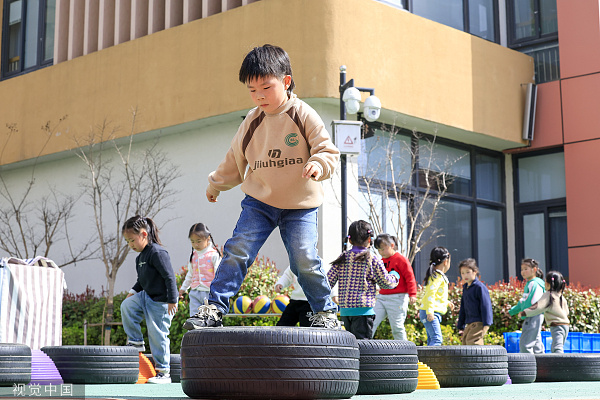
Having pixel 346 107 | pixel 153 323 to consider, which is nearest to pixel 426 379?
pixel 153 323

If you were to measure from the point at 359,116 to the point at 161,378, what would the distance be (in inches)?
352

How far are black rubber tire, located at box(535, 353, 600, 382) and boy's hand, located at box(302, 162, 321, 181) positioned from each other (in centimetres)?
517

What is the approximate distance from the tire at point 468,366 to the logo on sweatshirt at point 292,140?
309 cm

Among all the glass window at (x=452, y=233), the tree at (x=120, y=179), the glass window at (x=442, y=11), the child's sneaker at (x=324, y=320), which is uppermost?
the glass window at (x=442, y=11)

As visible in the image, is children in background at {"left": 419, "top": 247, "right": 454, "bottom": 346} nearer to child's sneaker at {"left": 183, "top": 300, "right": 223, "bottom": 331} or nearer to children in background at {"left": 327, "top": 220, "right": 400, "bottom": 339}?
children in background at {"left": 327, "top": 220, "right": 400, "bottom": 339}

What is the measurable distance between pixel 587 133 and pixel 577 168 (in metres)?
0.74

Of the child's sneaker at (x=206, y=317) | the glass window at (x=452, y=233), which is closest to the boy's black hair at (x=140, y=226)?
the child's sneaker at (x=206, y=317)

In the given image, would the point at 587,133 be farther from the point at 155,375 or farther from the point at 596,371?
the point at 155,375

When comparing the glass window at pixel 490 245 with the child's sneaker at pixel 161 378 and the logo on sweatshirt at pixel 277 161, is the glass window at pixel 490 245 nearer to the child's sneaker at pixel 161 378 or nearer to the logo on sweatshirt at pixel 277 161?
the child's sneaker at pixel 161 378

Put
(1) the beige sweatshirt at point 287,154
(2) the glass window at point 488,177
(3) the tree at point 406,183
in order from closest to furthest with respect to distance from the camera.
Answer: (1) the beige sweatshirt at point 287,154 → (3) the tree at point 406,183 → (2) the glass window at point 488,177

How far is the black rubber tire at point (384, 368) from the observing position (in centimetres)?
535

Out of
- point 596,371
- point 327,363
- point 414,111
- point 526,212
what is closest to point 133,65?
point 414,111

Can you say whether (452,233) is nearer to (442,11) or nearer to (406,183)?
(406,183)

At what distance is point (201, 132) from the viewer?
16562 millimetres
